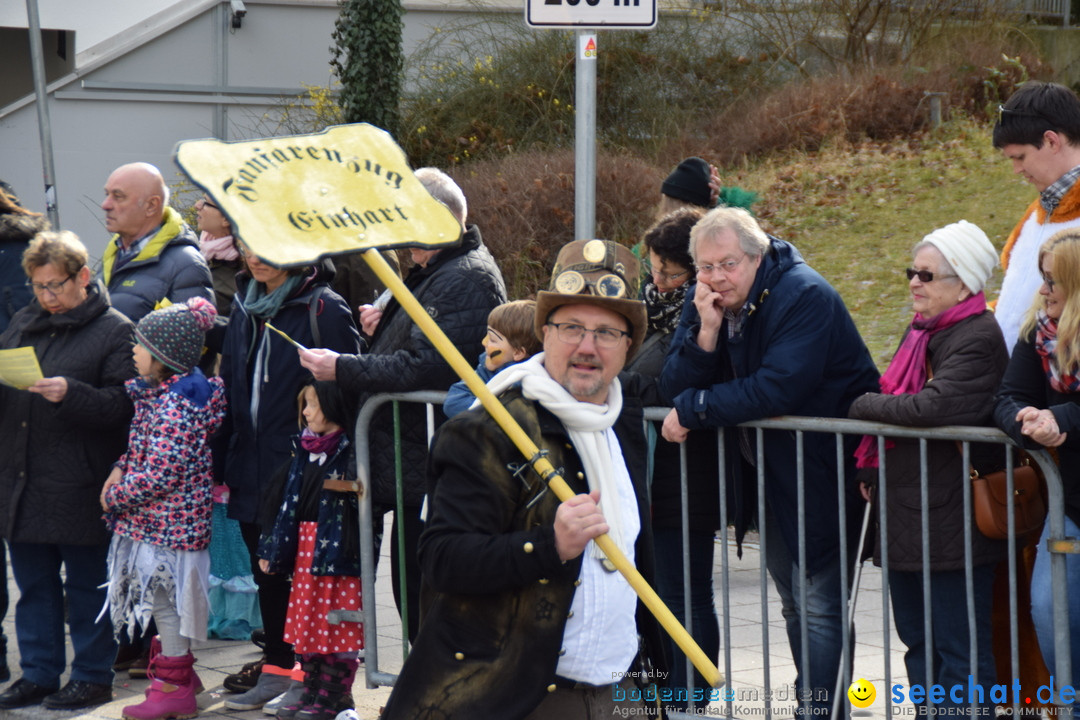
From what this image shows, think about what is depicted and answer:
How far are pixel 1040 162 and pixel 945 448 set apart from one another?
3.58 ft

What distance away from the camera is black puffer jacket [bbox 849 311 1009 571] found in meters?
4.20

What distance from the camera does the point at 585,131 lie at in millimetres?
5297

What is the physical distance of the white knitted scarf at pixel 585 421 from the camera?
314cm

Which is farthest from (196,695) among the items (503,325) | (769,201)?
(769,201)

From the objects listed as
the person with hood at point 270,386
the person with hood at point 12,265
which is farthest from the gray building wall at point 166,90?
the person with hood at point 270,386

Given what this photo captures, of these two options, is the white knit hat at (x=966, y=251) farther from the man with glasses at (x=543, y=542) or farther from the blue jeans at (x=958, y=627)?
the man with glasses at (x=543, y=542)

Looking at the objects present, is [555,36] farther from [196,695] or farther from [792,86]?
[196,695]

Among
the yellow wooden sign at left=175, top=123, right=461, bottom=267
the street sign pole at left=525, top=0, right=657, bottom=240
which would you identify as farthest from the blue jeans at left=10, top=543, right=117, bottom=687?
the yellow wooden sign at left=175, top=123, right=461, bottom=267

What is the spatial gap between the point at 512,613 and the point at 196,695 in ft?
10.5

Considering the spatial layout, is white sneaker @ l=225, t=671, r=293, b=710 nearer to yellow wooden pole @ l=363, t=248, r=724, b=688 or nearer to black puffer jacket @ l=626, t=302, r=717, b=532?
black puffer jacket @ l=626, t=302, r=717, b=532

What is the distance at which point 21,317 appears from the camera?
5.89m

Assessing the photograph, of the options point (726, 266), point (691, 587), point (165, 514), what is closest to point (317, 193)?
point (726, 266)

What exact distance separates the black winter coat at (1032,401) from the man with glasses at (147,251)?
3.87 meters

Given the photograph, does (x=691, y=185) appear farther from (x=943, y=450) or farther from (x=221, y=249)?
(x=221, y=249)
